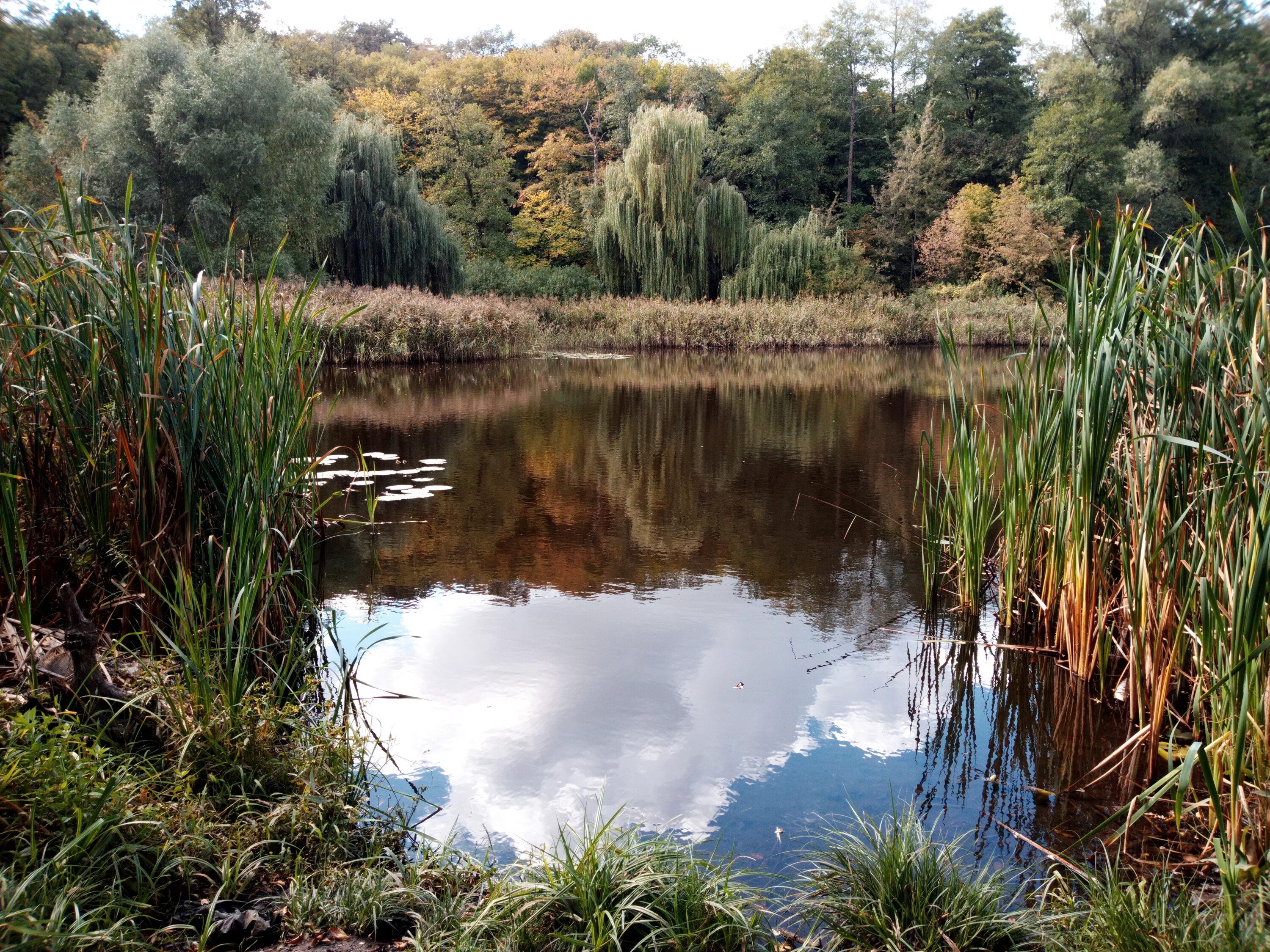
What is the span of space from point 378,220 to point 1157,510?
72.9 ft

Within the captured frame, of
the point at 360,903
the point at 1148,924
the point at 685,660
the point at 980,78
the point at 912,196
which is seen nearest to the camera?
the point at 1148,924

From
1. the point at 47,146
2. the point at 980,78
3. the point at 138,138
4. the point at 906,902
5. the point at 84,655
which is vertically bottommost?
the point at 906,902

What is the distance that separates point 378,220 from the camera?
22484 millimetres

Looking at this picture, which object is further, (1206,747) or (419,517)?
(419,517)

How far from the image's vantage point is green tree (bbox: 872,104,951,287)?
33.8 m

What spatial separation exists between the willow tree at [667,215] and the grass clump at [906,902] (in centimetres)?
2254

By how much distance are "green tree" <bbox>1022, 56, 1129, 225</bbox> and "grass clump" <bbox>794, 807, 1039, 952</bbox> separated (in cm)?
3312

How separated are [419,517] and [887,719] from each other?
3594 millimetres

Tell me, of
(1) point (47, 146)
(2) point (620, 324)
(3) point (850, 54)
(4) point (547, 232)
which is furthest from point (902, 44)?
(1) point (47, 146)

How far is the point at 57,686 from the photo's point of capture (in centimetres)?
234

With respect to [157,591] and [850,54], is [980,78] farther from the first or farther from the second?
[157,591]

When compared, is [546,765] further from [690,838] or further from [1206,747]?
[1206,747]

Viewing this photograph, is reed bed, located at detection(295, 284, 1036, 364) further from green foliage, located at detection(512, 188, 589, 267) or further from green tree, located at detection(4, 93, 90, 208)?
green foliage, located at detection(512, 188, 589, 267)

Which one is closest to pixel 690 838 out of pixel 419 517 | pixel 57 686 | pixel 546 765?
pixel 546 765
